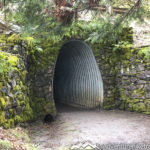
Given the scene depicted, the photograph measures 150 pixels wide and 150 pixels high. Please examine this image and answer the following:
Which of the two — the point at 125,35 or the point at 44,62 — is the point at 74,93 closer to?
the point at 44,62

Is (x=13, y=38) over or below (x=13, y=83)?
over

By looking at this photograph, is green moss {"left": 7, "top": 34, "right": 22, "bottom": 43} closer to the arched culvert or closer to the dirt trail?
the dirt trail

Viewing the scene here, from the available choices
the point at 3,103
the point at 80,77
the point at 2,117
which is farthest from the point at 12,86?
the point at 80,77

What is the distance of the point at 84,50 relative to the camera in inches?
329

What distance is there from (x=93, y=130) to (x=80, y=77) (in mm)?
4023

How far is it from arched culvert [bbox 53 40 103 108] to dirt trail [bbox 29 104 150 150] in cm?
138

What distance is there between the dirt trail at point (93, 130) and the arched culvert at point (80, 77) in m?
1.38

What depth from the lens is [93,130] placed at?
16.9ft

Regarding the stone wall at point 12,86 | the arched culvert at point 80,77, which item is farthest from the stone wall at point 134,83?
the stone wall at point 12,86

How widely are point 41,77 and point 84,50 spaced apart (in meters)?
2.37

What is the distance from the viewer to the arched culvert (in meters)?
8.18

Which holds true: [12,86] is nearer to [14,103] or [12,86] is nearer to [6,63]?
[14,103]

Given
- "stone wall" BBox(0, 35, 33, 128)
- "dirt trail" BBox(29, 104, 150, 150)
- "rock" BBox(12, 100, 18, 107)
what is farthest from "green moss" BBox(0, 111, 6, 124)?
"dirt trail" BBox(29, 104, 150, 150)

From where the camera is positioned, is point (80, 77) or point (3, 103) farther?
point (80, 77)
